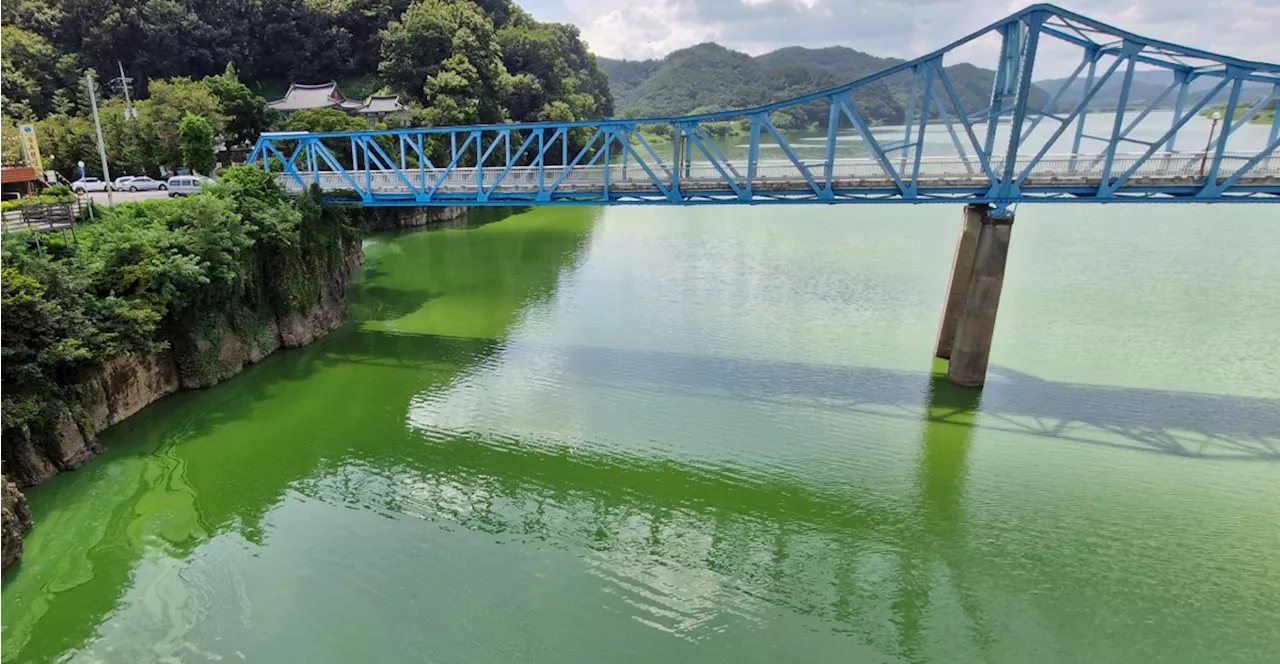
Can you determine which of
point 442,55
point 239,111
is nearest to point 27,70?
point 239,111

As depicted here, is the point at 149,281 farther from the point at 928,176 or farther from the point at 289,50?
the point at 289,50

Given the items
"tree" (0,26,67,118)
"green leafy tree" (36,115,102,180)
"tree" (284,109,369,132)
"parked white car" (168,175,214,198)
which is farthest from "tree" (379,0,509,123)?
"parked white car" (168,175,214,198)

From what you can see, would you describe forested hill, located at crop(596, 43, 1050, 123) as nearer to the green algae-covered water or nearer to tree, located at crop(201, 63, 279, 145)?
tree, located at crop(201, 63, 279, 145)

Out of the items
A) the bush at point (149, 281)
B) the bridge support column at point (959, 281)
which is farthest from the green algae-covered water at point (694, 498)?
the bush at point (149, 281)

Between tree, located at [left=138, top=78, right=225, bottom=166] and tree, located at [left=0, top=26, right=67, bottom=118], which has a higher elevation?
tree, located at [left=0, top=26, right=67, bottom=118]

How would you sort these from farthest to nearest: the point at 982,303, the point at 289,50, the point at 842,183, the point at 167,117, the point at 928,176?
the point at 289,50 → the point at 167,117 → the point at 842,183 → the point at 928,176 → the point at 982,303

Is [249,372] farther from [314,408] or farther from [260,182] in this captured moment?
[260,182]

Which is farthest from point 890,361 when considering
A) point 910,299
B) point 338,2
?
point 338,2
